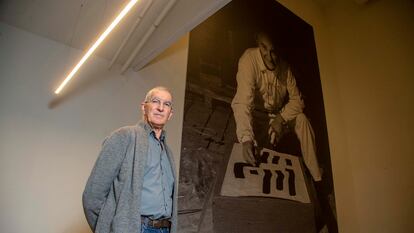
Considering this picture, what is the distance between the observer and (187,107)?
7.62 feet

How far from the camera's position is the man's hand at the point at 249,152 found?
2.67 meters

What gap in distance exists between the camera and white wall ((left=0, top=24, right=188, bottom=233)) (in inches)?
59.5

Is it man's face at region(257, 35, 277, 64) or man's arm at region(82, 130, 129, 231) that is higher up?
man's face at region(257, 35, 277, 64)

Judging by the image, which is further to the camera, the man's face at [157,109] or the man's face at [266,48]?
the man's face at [266,48]

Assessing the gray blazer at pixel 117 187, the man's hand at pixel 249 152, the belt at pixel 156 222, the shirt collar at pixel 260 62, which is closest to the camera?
the gray blazer at pixel 117 187

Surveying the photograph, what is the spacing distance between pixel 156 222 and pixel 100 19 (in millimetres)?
1168

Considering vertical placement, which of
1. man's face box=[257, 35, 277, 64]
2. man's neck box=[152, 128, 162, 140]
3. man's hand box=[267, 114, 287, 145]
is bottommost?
man's neck box=[152, 128, 162, 140]

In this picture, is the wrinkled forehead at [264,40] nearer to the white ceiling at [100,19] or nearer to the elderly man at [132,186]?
the white ceiling at [100,19]

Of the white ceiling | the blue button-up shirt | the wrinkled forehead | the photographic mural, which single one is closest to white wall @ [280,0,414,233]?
the photographic mural

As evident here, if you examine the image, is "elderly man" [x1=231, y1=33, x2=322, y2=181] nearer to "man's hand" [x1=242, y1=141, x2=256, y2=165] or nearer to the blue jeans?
A: "man's hand" [x1=242, y1=141, x2=256, y2=165]

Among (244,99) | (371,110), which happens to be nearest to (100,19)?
(244,99)

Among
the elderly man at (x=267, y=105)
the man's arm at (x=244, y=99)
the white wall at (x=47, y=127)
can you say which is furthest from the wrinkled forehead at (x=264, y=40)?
the white wall at (x=47, y=127)

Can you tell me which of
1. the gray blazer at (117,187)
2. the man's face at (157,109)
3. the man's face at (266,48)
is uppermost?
the man's face at (266,48)

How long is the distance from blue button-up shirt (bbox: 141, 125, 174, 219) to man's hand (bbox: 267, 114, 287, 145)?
1.80m
